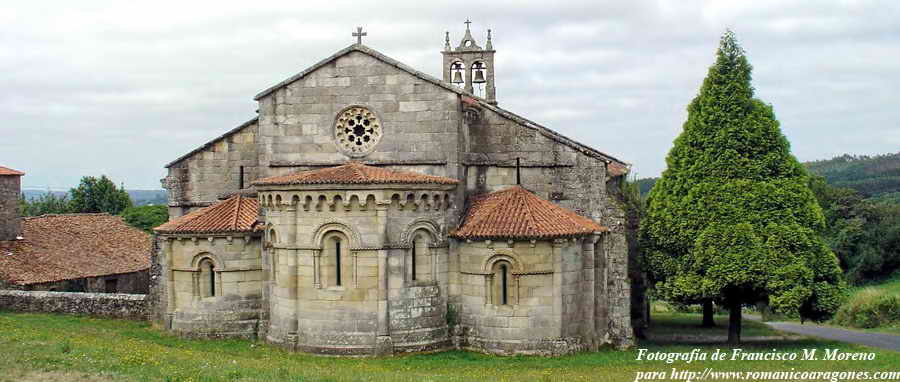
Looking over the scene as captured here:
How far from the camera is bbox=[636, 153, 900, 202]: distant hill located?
101m

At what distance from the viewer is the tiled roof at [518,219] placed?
23172mm

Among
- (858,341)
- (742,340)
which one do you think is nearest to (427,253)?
(742,340)

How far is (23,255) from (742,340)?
29598 mm

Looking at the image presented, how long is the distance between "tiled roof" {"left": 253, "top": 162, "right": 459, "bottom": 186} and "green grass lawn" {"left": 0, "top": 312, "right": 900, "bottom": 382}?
4.86 m

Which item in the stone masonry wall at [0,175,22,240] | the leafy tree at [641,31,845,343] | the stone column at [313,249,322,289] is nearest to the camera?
the stone column at [313,249,322,289]

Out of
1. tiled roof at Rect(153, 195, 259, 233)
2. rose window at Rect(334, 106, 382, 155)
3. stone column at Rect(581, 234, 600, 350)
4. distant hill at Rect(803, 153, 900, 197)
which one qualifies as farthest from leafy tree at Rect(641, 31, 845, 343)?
distant hill at Rect(803, 153, 900, 197)

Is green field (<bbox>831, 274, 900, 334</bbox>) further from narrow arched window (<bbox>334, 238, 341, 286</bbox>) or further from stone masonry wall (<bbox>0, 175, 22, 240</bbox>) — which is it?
stone masonry wall (<bbox>0, 175, 22, 240</bbox>)

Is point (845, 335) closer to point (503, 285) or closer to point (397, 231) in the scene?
point (503, 285)

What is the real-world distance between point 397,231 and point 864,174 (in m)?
115

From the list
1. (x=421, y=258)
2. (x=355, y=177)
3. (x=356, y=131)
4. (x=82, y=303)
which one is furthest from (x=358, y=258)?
(x=82, y=303)

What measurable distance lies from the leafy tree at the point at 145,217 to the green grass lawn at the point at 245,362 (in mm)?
37277

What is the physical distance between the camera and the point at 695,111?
84.9ft

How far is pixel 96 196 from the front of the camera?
221ft

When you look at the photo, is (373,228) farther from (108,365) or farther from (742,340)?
(742,340)
